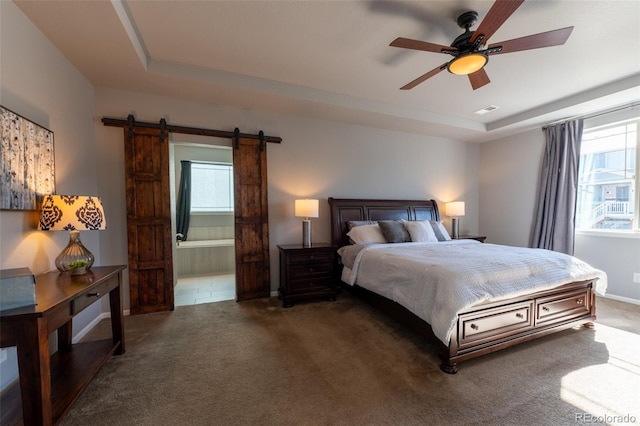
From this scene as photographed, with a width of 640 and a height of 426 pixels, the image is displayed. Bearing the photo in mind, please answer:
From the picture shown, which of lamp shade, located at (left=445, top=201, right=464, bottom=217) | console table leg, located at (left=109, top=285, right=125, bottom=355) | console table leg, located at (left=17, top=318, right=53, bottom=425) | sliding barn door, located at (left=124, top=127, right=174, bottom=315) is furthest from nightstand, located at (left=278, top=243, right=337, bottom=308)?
lamp shade, located at (left=445, top=201, right=464, bottom=217)

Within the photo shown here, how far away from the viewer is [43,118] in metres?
2.05

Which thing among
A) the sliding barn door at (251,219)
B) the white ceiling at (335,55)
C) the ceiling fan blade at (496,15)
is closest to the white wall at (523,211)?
the white ceiling at (335,55)

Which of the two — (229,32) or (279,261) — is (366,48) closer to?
(229,32)

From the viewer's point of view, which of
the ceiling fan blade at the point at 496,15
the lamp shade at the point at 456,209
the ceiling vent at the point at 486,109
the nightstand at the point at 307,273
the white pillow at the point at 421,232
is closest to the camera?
the ceiling fan blade at the point at 496,15

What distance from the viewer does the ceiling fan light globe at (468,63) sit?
1.96m

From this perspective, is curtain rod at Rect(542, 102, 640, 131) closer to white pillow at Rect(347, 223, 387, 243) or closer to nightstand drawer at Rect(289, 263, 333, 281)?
white pillow at Rect(347, 223, 387, 243)

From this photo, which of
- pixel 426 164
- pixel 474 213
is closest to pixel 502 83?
pixel 426 164

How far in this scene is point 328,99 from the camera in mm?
3352

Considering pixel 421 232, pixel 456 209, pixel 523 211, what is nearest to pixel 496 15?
pixel 421 232

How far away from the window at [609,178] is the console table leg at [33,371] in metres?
5.89

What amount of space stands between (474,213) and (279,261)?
420cm

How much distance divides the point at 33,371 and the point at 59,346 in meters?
1.07

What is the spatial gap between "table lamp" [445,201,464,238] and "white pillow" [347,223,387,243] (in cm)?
174

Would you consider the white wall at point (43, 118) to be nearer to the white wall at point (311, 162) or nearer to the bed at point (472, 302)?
the white wall at point (311, 162)
